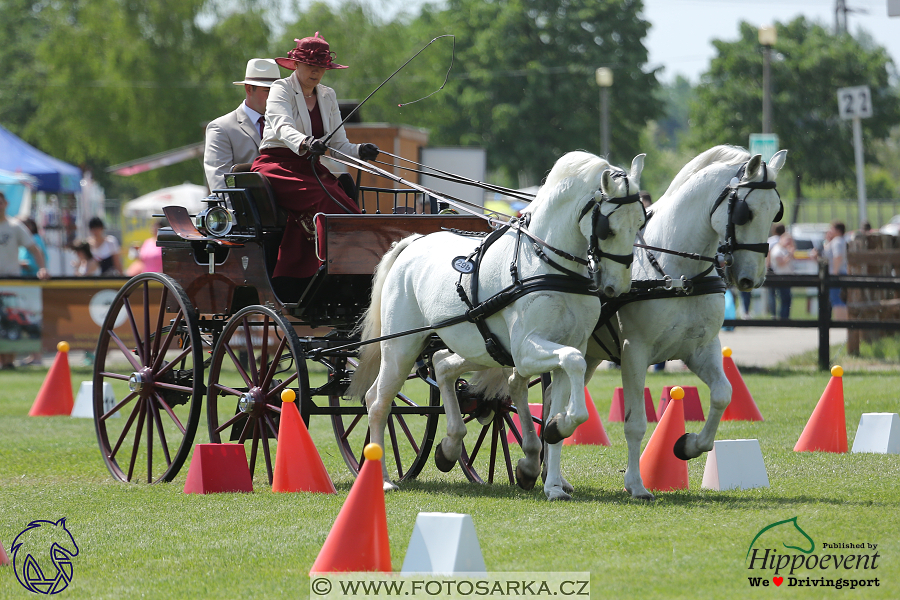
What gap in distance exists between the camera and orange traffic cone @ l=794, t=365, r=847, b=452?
8617 mm

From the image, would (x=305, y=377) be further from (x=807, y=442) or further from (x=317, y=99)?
(x=807, y=442)

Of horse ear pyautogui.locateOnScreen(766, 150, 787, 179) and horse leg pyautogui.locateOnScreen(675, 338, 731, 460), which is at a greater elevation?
horse ear pyautogui.locateOnScreen(766, 150, 787, 179)

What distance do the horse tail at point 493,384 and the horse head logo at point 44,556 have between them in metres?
2.88

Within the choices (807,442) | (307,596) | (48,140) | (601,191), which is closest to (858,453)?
(807,442)

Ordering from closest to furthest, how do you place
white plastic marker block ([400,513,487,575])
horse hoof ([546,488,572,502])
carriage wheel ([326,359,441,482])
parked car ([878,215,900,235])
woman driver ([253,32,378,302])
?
white plastic marker block ([400,513,487,575]), horse hoof ([546,488,572,502]), woman driver ([253,32,378,302]), carriage wheel ([326,359,441,482]), parked car ([878,215,900,235])

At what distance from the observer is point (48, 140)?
119 feet

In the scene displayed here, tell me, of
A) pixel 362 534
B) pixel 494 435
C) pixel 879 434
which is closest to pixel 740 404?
pixel 879 434

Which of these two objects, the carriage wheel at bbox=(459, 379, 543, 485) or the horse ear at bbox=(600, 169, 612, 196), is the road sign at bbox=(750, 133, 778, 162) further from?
the horse ear at bbox=(600, 169, 612, 196)

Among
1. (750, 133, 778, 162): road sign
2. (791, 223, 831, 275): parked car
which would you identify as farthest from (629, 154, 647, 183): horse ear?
(791, 223, 831, 275): parked car

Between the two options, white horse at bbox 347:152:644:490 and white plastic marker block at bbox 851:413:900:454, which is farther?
white plastic marker block at bbox 851:413:900:454

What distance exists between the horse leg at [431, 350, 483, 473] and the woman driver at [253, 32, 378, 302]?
3.73 feet

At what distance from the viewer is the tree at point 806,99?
43844 mm

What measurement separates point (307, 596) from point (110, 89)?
31854 millimetres

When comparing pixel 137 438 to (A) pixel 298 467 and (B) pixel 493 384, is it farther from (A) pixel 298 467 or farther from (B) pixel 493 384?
(B) pixel 493 384
